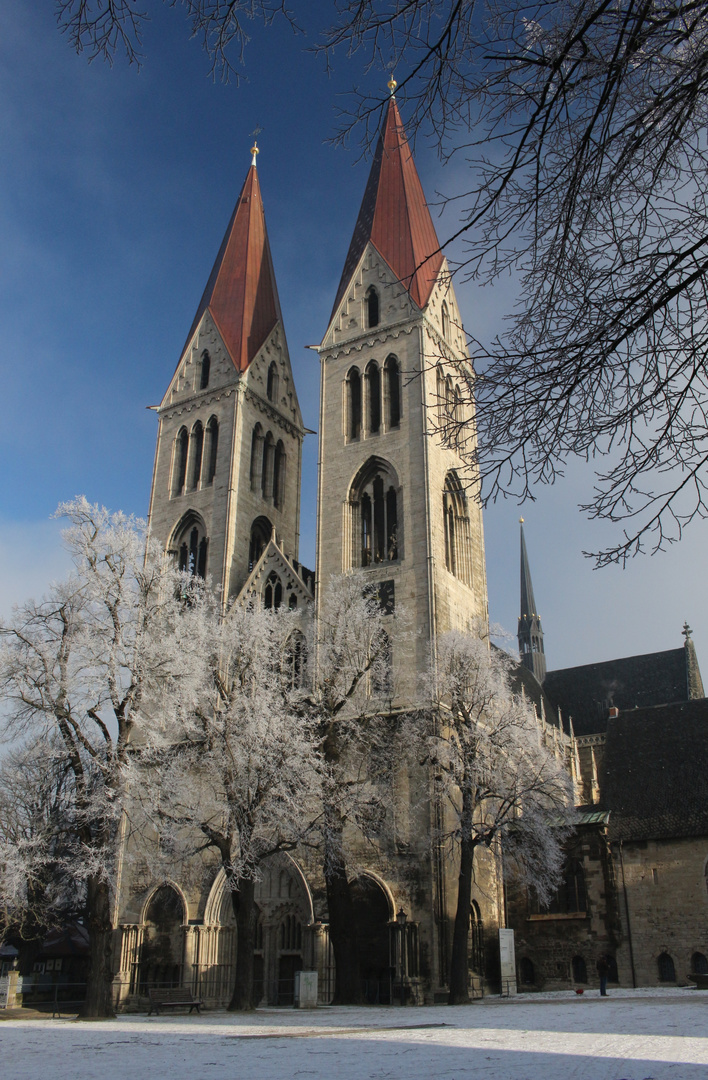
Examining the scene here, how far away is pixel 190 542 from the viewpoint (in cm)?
3241

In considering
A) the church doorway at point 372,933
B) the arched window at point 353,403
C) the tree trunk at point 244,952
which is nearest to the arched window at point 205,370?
the arched window at point 353,403

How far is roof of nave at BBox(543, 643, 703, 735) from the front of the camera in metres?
45.0

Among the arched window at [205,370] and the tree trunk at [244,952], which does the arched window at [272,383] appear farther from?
the tree trunk at [244,952]

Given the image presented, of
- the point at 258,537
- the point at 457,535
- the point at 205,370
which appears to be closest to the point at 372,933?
the point at 457,535

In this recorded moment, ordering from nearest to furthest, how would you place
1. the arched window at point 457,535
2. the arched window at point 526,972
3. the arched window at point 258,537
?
the arched window at point 526,972
the arched window at point 457,535
the arched window at point 258,537

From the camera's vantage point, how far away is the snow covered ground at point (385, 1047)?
697 centimetres

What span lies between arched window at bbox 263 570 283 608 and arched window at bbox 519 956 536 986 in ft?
43.1

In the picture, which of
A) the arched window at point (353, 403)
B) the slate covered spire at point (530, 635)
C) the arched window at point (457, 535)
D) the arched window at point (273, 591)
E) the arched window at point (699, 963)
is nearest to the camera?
the arched window at point (699, 963)

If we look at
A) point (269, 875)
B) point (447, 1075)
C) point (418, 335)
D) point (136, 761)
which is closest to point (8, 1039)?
point (136, 761)

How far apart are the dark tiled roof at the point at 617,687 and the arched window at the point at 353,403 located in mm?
23518

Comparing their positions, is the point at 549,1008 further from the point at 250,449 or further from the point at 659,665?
the point at 659,665

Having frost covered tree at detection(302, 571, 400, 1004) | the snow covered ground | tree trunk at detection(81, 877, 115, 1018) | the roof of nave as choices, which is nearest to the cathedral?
frost covered tree at detection(302, 571, 400, 1004)

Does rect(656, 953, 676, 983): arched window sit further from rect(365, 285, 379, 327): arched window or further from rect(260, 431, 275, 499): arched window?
rect(365, 285, 379, 327): arched window

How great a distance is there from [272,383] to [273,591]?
10948 millimetres
